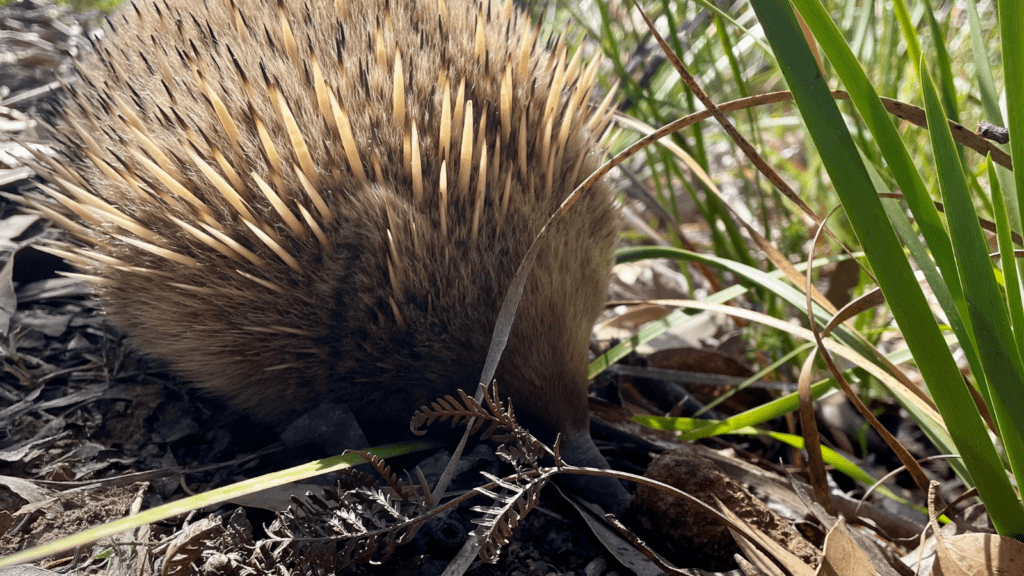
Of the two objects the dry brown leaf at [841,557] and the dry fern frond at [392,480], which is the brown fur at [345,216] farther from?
the dry brown leaf at [841,557]

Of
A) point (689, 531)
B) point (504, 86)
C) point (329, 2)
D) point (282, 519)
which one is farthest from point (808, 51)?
point (329, 2)

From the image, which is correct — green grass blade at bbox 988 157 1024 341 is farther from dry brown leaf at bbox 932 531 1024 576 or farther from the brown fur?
the brown fur

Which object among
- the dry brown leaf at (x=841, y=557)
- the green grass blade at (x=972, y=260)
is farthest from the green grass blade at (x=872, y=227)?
the dry brown leaf at (x=841, y=557)

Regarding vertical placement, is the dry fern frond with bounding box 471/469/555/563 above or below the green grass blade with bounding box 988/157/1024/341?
below

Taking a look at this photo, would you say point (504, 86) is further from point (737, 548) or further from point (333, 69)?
point (737, 548)

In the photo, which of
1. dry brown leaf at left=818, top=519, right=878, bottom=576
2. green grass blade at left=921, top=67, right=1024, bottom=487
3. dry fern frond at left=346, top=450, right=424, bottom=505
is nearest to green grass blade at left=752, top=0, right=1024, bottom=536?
green grass blade at left=921, top=67, right=1024, bottom=487
